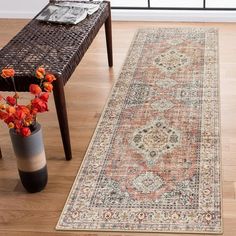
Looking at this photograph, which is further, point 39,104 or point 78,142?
point 78,142

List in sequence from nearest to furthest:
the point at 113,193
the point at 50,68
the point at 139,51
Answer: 1. the point at 113,193
2. the point at 50,68
3. the point at 139,51

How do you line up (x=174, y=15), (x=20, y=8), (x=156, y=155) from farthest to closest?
1. (x=20, y=8)
2. (x=174, y=15)
3. (x=156, y=155)

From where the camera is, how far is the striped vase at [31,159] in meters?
2.21

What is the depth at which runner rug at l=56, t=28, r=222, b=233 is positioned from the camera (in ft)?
7.12

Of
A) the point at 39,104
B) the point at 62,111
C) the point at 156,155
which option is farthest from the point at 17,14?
the point at 39,104

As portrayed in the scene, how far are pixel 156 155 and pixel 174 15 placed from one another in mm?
2205

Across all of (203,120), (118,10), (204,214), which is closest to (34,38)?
(203,120)

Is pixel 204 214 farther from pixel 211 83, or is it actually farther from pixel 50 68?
pixel 211 83

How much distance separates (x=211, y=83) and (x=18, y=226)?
1.67m

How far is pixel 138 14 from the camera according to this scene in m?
4.51

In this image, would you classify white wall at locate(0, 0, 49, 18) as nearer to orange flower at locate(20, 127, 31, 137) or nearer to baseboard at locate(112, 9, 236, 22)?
baseboard at locate(112, 9, 236, 22)

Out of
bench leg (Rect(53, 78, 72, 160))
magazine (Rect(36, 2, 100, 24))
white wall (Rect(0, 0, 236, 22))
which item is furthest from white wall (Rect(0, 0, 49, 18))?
bench leg (Rect(53, 78, 72, 160))

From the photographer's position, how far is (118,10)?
459 centimetres

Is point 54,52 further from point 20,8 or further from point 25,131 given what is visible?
point 20,8
